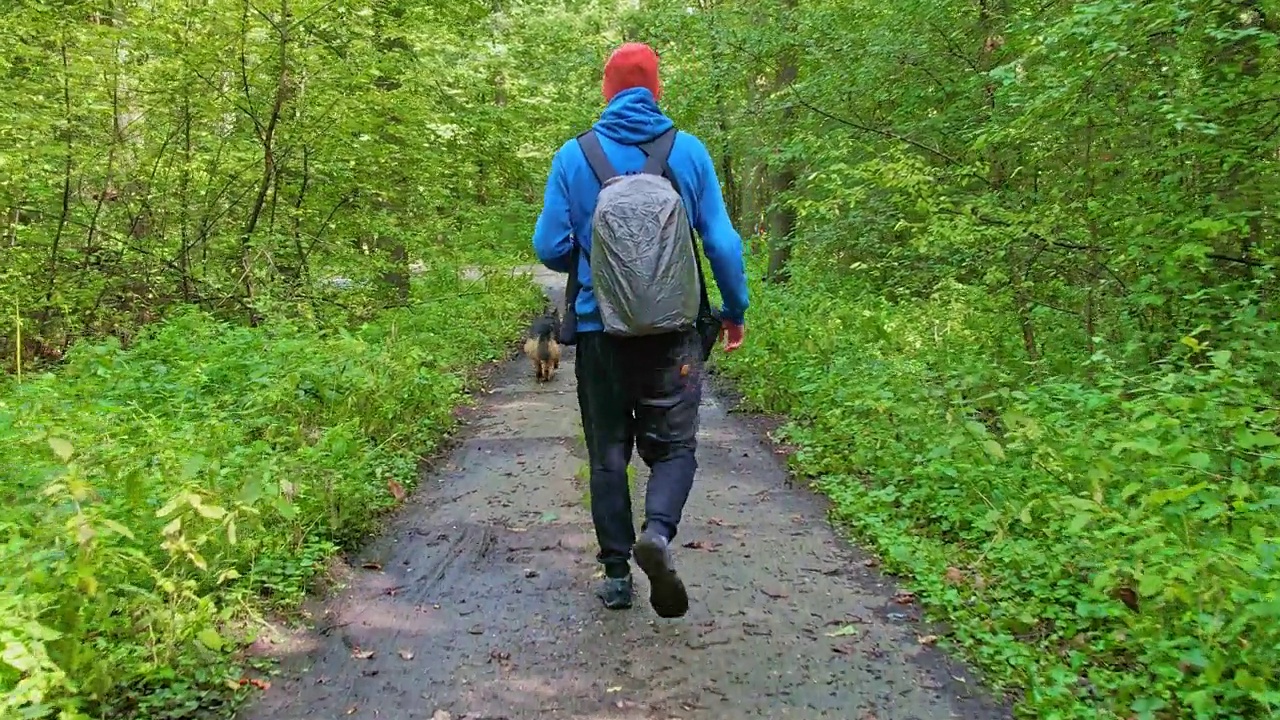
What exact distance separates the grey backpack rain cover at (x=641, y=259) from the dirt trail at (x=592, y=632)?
4.27ft

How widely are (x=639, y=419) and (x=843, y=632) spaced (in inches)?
49.2

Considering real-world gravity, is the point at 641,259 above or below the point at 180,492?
above

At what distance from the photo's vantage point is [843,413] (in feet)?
21.0

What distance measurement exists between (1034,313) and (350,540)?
5.42m

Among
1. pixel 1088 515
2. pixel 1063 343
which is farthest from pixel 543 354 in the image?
pixel 1088 515

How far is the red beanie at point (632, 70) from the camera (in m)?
3.33

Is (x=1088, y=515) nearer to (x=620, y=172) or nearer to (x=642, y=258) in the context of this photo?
(x=642, y=258)

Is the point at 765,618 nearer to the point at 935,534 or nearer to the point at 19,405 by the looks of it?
the point at 935,534

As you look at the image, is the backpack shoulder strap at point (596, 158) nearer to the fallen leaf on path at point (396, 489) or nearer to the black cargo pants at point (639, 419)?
the black cargo pants at point (639, 419)

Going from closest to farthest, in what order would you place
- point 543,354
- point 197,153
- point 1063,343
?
1. point 1063,343
2. point 197,153
3. point 543,354

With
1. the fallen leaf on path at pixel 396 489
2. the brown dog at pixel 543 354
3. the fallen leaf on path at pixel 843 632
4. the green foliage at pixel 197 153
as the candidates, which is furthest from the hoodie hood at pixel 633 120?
the green foliage at pixel 197 153

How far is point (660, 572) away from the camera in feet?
10.1

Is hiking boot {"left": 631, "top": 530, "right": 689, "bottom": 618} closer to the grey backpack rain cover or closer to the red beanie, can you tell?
the grey backpack rain cover

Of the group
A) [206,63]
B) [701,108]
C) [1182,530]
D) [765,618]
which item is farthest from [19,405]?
[701,108]
